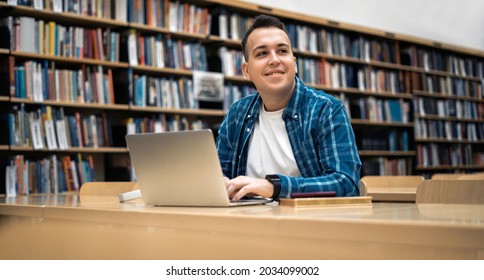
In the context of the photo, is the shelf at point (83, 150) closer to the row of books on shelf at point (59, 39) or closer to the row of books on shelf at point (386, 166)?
the row of books on shelf at point (59, 39)

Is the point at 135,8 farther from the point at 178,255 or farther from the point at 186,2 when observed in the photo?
the point at 178,255

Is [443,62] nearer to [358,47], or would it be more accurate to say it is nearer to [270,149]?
[358,47]

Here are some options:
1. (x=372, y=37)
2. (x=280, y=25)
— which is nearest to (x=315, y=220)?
(x=280, y=25)

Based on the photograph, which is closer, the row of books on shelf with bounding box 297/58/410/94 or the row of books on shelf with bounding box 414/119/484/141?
the row of books on shelf with bounding box 297/58/410/94

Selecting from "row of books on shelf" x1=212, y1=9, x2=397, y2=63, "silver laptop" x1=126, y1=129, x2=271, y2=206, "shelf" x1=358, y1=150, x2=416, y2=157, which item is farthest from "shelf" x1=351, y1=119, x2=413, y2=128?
"silver laptop" x1=126, y1=129, x2=271, y2=206

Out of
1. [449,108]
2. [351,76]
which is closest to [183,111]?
[351,76]

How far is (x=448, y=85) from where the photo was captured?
23.5 ft

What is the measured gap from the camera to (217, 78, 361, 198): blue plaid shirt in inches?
64.8

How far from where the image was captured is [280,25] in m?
2.00

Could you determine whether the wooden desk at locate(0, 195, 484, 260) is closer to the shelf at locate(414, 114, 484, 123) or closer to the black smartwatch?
the black smartwatch

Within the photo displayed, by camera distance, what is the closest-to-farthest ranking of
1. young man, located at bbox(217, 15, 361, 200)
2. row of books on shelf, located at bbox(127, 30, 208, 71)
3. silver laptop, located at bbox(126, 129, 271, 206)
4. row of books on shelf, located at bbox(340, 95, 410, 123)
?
silver laptop, located at bbox(126, 129, 271, 206)
young man, located at bbox(217, 15, 361, 200)
row of books on shelf, located at bbox(127, 30, 208, 71)
row of books on shelf, located at bbox(340, 95, 410, 123)

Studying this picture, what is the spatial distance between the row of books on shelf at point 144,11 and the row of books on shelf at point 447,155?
319 centimetres

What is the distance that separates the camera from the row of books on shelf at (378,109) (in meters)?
6.04

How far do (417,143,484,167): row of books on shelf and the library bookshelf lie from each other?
17cm
